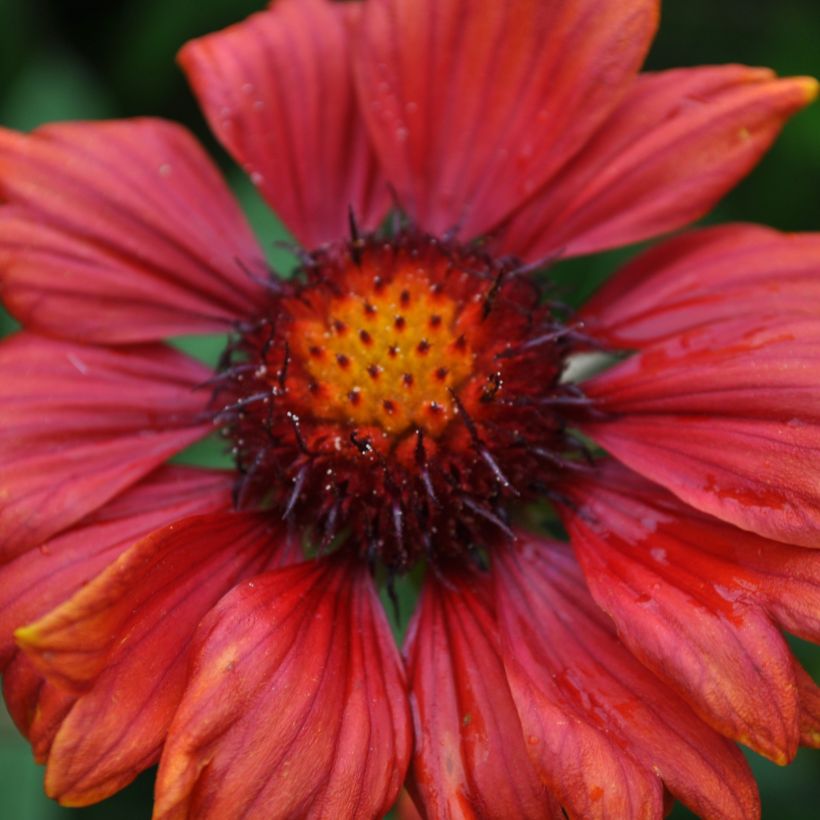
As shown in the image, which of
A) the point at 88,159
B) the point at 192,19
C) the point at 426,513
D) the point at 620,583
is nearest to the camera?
the point at 620,583

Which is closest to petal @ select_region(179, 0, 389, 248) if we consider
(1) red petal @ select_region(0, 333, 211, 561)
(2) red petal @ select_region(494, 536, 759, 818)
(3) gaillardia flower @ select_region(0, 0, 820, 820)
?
(3) gaillardia flower @ select_region(0, 0, 820, 820)

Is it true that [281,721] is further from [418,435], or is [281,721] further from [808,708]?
[808,708]

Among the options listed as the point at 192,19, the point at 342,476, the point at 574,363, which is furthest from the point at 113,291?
the point at 192,19

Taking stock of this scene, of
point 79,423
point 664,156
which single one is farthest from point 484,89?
point 79,423

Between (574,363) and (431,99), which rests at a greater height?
(431,99)

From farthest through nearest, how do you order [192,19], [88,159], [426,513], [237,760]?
[192,19], [88,159], [426,513], [237,760]

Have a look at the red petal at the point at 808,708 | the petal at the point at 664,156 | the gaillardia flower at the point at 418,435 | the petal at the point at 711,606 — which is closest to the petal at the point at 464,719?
the gaillardia flower at the point at 418,435

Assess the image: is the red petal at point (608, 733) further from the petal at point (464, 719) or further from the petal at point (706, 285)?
the petal at point (706, 285)

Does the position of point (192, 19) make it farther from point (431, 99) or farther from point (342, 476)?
point (342, 476)

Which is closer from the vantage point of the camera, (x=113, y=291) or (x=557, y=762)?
(x=557, y=762)
